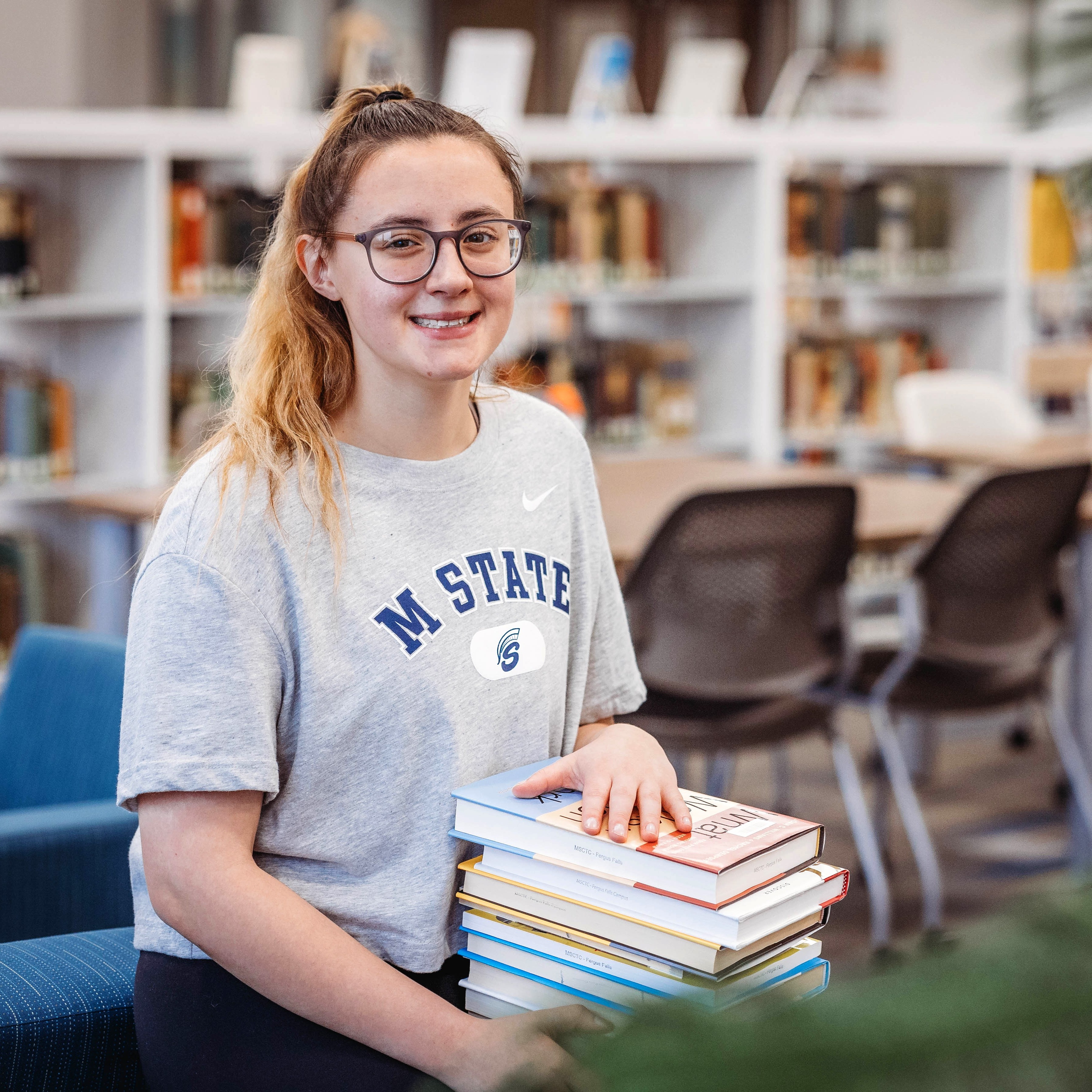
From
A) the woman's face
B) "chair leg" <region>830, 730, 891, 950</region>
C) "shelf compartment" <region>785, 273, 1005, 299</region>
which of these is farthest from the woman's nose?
"shelf compartment" <region>785, 273, 1005, 299</region>

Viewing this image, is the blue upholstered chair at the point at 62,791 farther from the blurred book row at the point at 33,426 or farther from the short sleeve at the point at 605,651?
the blurred book row at the point at 33,426

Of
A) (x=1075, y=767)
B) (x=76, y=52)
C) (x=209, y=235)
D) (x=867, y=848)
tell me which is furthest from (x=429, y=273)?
(x=76, y=52)

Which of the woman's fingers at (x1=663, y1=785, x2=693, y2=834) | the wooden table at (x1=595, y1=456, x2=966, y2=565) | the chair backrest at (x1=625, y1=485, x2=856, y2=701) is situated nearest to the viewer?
the woman's fingers at (x1=663, y1=785, x2=693, y2=834)

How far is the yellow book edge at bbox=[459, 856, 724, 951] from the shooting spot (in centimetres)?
98

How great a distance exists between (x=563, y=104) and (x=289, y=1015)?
7.94m

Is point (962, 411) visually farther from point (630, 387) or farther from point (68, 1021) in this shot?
point (68, 1021)

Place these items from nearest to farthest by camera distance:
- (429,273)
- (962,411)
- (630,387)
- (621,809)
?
(621,809), (429,273), (962,411), (630,387)

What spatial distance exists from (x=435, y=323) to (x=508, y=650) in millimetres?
282

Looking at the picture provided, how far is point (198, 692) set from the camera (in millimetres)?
1109

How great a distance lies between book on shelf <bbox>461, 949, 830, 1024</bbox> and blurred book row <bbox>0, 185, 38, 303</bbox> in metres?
3.20

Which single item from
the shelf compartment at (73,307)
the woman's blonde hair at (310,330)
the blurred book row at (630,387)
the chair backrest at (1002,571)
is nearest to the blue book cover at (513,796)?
the woman's blonde hair at (310,330)

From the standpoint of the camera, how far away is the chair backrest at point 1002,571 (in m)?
2.84

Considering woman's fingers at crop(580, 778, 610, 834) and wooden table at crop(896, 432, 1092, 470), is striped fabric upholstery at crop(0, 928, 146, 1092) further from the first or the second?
wooden table at crop(896, 432, 1092, 470)

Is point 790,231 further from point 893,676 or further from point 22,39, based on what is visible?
point 22,39
